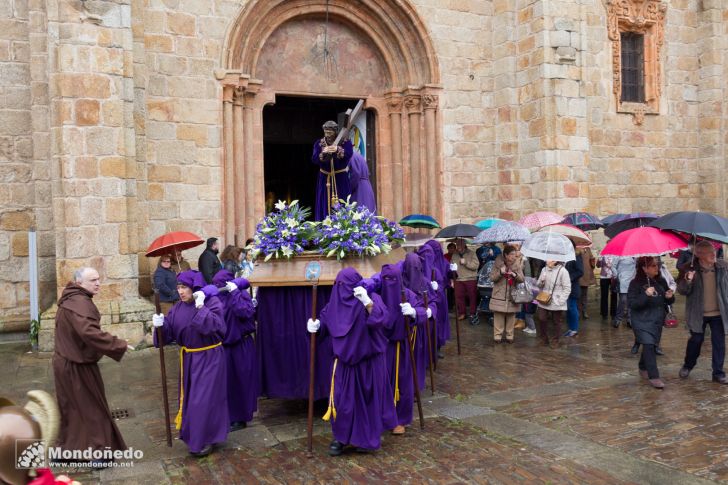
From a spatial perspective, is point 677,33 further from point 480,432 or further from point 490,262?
point 480,432

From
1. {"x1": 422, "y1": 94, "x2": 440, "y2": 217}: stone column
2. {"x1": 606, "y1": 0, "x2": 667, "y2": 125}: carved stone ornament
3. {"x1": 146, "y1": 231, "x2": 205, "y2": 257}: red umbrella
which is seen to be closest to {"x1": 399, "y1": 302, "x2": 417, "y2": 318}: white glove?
{"x1": 146, "y1": 231, "x2": 205, "y2": 257}: red umbrella

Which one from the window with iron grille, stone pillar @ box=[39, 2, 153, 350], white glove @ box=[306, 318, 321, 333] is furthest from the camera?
the window with iron grille

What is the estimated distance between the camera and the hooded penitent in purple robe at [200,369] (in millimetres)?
5766

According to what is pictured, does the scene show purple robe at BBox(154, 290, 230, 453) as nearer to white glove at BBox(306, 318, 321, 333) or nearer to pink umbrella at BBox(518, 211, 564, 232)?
white glove at BBox(306, 318, 321, 333)

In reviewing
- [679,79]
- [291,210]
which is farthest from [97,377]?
[679,79]

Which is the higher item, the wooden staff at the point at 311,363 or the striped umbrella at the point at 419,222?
the striped umbrella at the point at 419,222

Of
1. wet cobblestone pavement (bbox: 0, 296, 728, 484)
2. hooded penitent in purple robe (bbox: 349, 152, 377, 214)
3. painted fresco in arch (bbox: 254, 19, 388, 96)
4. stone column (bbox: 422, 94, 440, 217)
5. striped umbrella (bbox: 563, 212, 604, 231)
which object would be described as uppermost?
painted fresco in arch (bbox: 254, 19, 388, 96)

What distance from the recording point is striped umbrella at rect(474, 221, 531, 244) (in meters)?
10.6

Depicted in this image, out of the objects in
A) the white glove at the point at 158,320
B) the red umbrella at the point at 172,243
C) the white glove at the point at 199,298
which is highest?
the red umbrella at the point at 172,243

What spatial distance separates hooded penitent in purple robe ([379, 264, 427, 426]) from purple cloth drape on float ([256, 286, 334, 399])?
944 mm

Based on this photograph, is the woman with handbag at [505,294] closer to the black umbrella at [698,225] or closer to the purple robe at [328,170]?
the black umbrella at [698,225]

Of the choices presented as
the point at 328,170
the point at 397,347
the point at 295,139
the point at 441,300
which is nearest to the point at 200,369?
the point at 397,347

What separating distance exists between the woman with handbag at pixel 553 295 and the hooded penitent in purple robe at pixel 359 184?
390 cm

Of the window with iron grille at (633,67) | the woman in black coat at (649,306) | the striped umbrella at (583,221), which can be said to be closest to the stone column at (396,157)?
the striped umbrella at (583,221)
